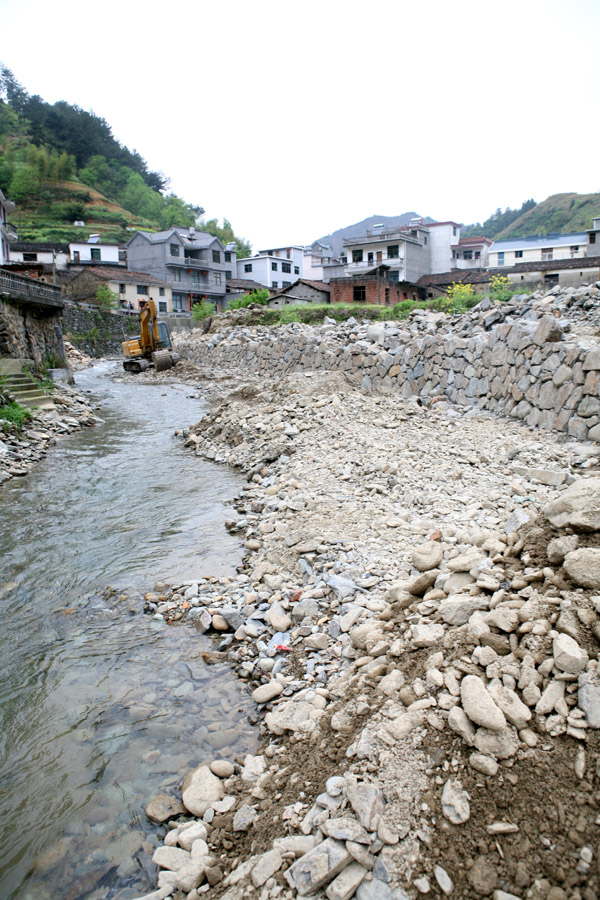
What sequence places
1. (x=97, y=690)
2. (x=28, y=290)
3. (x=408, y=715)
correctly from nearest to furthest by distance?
(x=408, y=715) < (x=97, y=690) < (x=28, y=290)

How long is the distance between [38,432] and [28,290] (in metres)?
7.92

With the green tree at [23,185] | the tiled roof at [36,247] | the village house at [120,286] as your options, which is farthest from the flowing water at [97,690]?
the green tree at [23,185]

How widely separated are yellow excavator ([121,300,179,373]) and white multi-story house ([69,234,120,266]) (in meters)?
28.6

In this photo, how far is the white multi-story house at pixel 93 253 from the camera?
56.1 m

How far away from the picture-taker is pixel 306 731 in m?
3.71

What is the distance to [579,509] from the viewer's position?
3807 millimetres

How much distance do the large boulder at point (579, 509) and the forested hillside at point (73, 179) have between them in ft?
235

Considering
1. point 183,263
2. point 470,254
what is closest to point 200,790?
point 470,254

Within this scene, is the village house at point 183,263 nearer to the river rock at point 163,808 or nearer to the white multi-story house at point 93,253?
the white multi-story house at point 93,253

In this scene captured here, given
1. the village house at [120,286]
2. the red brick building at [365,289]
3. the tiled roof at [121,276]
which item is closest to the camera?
the red brick building at [365,289]

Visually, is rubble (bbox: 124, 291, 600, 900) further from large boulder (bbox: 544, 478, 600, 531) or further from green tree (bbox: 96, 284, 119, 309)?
green tree (bbox: 96, 284, 119, 309)

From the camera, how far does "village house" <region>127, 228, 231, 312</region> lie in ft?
183

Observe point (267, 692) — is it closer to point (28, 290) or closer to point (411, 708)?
point (411, 708)

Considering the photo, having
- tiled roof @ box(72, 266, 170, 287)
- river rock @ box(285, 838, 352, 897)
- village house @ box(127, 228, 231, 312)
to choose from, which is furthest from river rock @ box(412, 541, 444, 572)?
village house @ box(127, 228, 231, 312)
